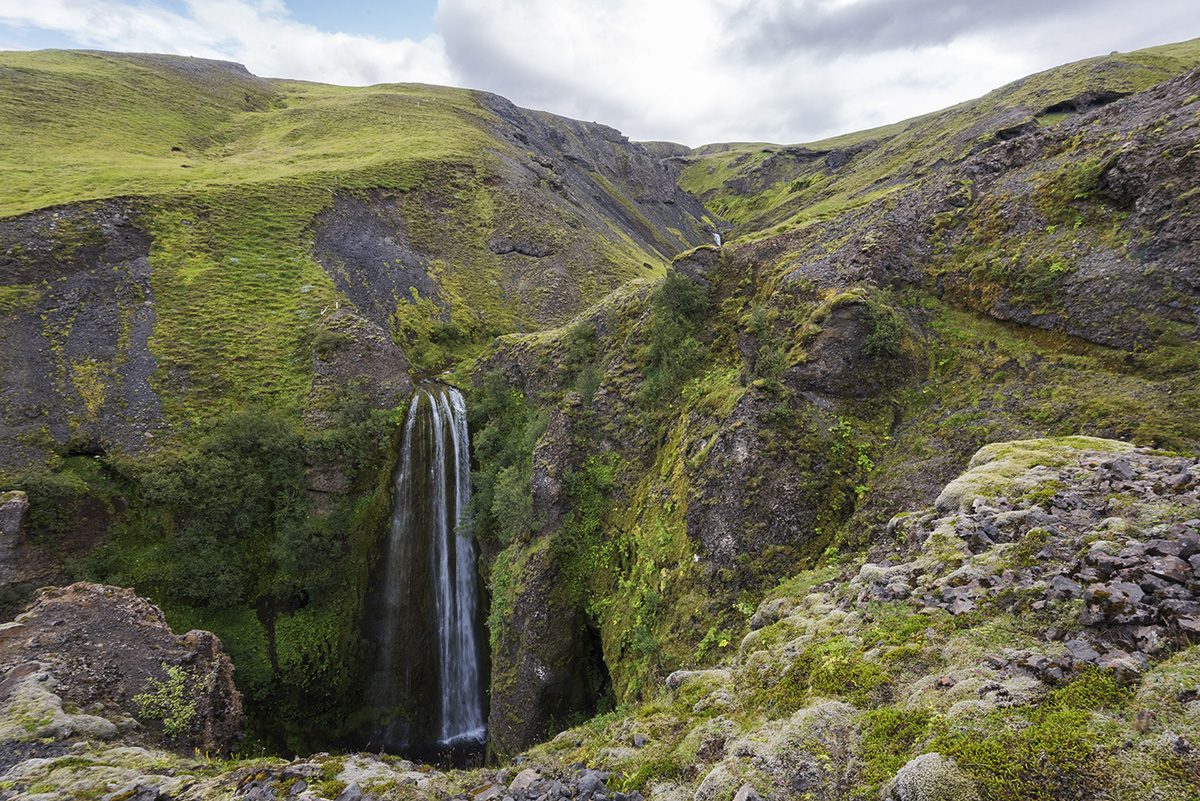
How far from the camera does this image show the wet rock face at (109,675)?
10117 mm

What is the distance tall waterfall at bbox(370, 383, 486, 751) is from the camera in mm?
20562

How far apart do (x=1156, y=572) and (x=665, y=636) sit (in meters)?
8.80

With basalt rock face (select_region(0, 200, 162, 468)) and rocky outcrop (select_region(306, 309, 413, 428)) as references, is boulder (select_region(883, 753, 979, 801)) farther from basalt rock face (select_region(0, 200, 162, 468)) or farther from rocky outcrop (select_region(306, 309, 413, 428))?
basalt rock face (select_region(0, 200, 162, 468))

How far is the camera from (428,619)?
2161 centimetres

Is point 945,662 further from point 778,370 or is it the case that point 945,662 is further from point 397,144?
point 397,144

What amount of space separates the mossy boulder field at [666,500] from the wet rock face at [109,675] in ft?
0.36

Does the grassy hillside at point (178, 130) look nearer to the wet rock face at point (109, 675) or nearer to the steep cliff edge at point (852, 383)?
the wet rock face at point (109, 675)

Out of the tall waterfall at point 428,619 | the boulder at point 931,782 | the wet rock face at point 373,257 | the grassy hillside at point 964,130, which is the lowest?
the tall waterfall at point 428,619

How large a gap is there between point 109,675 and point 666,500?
1649 centimetres

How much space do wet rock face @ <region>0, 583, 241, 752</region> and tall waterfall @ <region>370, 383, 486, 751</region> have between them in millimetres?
6967

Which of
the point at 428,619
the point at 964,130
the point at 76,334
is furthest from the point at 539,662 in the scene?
the point at 964,130

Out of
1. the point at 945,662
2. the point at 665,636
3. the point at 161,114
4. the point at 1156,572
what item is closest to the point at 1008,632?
the point at 945,662

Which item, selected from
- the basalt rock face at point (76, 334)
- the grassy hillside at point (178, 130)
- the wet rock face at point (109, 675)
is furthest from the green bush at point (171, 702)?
the grassy hillside at point (178, 130)

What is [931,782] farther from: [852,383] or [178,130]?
[178,130]
